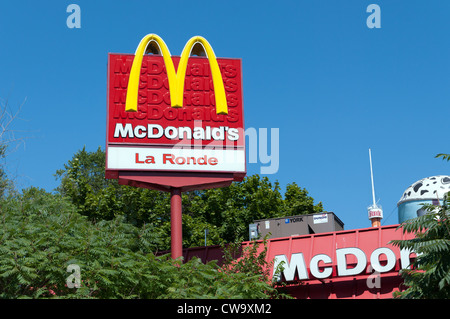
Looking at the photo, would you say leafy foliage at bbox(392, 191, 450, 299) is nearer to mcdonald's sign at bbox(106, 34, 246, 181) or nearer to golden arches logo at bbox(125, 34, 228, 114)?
mcdonald's sign at bbox(106, 34, 246, 181)

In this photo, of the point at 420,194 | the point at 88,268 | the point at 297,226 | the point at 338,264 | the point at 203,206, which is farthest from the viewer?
the point at 203,206

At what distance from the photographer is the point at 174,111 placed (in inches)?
1185

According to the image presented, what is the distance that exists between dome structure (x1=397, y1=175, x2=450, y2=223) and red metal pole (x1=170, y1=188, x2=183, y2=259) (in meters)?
15.3

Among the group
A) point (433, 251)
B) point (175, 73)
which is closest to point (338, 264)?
point (433, 251)

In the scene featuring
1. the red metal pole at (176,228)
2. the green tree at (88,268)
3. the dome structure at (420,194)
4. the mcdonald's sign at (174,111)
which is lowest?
the green tree at (88,268)

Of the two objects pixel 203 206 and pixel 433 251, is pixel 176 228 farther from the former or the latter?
pixel 203 206

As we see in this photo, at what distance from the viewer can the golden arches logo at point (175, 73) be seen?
30.0m

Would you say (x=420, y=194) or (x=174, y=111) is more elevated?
(x=174, y=111)

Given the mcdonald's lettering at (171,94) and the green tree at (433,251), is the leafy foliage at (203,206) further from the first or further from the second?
the green tree at (433,251)

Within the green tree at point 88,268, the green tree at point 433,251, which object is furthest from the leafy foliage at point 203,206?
the green tree at point 433,251

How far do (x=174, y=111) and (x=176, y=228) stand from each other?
17.5 feet

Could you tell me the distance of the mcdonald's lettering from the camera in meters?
29.6
